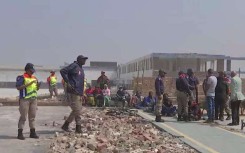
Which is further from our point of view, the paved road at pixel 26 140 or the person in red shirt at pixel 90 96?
the person in red shirt at pixel 90 96

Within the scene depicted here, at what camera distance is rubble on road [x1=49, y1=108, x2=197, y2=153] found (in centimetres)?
907

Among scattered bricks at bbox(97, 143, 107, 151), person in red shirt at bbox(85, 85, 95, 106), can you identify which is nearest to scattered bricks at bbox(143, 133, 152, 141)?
scattered bricks at bbox(97, 143, 107, 151)

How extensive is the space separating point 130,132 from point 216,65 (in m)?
39.5

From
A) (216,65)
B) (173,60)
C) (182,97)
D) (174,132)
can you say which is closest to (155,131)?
(174,132)

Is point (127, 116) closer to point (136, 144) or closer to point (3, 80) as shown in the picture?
point (136, 144)

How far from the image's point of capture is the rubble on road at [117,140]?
9070mm

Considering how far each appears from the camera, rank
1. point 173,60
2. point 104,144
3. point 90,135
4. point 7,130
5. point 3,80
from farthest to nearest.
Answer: point 3,80 → point 173,60 → point 7,130 → point 90,135 → point 104,144

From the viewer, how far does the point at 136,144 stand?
10.1 meters

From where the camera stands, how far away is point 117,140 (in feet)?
34.2

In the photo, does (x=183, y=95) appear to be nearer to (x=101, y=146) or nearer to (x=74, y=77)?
(x=74, y=77)

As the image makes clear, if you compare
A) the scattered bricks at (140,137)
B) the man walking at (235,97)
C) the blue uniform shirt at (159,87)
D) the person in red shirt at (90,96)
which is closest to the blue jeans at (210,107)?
the man walking at (235,97)

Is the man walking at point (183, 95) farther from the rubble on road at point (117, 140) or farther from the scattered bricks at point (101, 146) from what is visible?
the scattered bricks at point (101, 146)

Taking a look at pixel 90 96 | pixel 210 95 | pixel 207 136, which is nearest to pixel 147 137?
pixel 207 136

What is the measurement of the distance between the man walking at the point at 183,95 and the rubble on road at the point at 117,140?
7.02 feet
